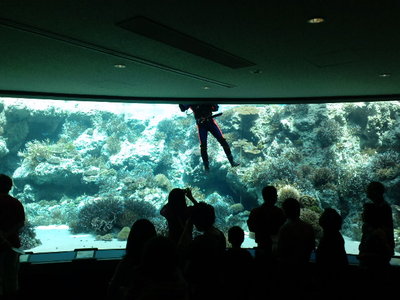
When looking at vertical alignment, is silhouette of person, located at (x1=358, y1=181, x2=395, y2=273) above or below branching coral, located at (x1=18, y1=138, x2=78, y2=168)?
below

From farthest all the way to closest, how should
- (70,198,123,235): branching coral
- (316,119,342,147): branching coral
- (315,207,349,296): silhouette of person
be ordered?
(316,119,342,147): branching coral, (70,198,123,235): branching coral, (315,207,349,296): silhouette of person

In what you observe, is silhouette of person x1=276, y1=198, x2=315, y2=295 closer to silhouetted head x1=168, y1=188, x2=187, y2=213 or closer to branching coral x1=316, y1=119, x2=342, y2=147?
silhouetted head x1=168, y1=188, x2=187, y2=213

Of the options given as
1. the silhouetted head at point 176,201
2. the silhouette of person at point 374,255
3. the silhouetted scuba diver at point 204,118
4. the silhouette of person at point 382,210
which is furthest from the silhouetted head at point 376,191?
the silhouetted scuba diver at point 204,118

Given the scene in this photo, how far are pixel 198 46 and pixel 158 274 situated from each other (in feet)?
7.22

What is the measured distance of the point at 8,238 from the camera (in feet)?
8.80

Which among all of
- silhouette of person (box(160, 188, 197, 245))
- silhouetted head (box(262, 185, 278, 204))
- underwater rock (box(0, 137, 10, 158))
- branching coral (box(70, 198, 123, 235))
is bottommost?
branching coral (box(70, 198, 123, 235))

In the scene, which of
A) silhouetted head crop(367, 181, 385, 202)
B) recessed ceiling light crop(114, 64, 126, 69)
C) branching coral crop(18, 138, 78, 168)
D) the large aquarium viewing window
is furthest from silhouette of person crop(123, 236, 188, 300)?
branching coral crop(18, 138, 78, 168)

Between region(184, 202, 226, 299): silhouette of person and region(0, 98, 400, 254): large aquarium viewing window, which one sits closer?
region(184, 202, 226, 299): silhouette of person

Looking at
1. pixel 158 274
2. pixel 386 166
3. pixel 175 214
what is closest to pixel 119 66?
pixel 175 214

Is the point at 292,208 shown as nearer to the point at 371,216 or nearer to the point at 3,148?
the point at 371,216

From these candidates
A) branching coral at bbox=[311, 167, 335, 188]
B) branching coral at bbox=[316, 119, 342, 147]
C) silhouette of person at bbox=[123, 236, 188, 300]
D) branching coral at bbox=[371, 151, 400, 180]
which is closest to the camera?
silhouette of person at bbox=[123, 236, 188, 300]

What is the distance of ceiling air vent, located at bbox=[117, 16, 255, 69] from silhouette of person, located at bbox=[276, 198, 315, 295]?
1583 mm

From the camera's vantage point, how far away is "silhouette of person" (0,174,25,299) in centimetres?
259

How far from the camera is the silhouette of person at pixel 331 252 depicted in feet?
8.07
